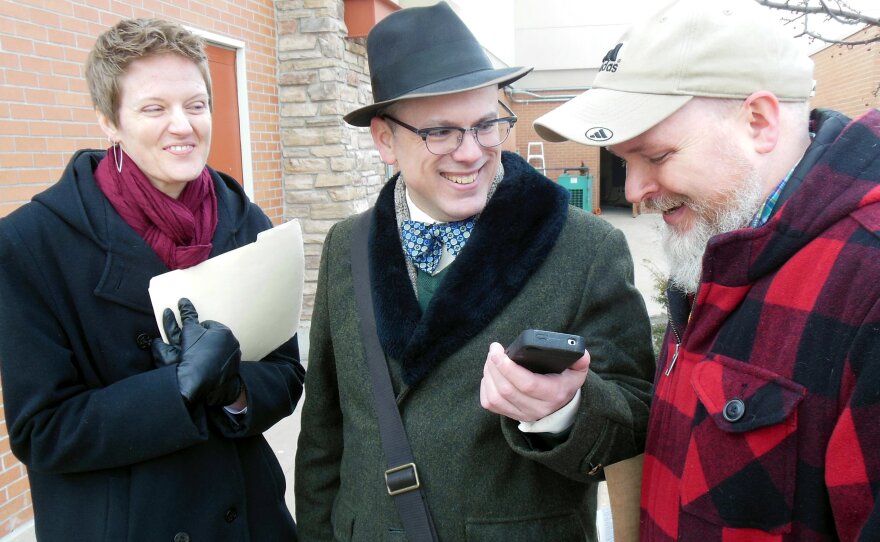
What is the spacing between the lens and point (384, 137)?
82.8 inches

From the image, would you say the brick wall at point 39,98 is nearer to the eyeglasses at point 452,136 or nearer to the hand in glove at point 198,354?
the hand in glove at point 198,354

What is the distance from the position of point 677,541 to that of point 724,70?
948mm

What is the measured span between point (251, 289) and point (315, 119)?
4.69 metres

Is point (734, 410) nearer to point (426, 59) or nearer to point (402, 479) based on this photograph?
point (402, 479)

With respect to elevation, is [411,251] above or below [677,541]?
above

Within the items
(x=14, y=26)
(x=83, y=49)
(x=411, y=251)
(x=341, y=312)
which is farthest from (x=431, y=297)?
(x=83, y=49)

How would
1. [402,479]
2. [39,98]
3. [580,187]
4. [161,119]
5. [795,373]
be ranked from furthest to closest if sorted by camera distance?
[580,187], [39,98], [161,119], [402,479], [795,373]

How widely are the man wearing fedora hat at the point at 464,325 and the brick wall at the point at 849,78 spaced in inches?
387

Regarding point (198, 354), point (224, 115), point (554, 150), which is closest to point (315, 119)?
point (224, 115)

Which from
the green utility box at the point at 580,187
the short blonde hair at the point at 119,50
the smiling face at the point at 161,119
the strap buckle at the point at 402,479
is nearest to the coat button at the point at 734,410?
the strap buckle at the point at 402,479

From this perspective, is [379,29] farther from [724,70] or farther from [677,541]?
[677,541]

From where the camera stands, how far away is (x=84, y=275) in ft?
5.98

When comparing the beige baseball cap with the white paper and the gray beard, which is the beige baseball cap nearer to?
the gray beard

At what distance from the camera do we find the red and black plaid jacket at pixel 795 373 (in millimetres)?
1050
